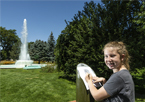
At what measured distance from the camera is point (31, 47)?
131 ft

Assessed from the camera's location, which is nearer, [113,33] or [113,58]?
[113,58]

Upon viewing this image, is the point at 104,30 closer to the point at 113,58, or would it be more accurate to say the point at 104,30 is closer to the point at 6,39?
the point at 113,58

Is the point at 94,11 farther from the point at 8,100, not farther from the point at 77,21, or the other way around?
the point at 8,100

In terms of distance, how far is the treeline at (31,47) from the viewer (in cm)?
3606

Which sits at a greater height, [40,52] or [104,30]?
[40,52]

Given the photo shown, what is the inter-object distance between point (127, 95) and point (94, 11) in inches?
216

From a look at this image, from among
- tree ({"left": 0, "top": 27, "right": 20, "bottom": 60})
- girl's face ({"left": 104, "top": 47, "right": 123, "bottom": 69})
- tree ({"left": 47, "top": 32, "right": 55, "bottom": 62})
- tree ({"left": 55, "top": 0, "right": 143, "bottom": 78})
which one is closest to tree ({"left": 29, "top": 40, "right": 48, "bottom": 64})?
tree ({"left": 47, "top": 32, "right": 55, "bottom": 62})

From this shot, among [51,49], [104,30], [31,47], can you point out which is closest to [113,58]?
[104,30]

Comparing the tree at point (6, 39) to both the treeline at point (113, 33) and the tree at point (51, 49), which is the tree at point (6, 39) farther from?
the treeline at point (113, 33)

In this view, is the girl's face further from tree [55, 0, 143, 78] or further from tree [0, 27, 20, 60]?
tree [0, 27, 20, 60]

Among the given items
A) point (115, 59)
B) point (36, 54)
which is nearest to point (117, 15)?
point (115, 59)

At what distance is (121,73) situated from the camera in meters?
1.24

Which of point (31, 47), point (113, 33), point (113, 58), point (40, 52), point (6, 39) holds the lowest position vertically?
point (113, 58)

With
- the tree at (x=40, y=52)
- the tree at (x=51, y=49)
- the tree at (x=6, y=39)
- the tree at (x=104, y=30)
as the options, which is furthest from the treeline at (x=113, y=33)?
the tree at (x=6, y=39)
